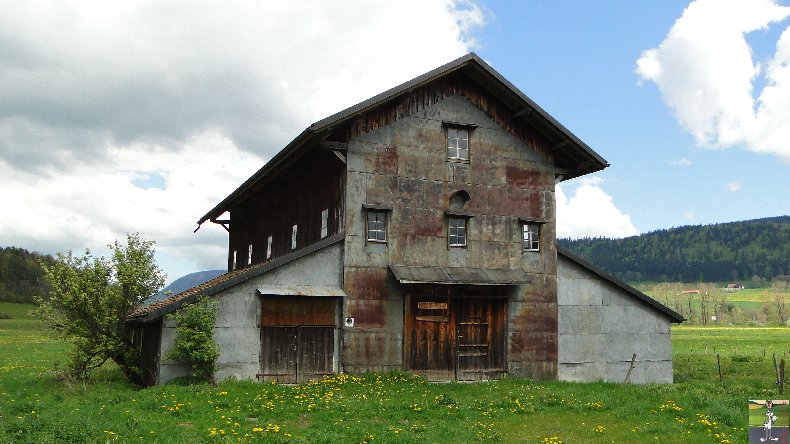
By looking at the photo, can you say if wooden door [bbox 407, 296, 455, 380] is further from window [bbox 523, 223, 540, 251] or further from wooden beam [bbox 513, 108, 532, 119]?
wooden beam [bbox 513, 108, 532, 119]

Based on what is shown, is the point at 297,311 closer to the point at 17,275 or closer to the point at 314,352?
the point at 314,352

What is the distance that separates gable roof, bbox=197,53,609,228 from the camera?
2225cm

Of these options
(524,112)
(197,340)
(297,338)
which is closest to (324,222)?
(297,338)

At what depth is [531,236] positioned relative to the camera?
2584cm

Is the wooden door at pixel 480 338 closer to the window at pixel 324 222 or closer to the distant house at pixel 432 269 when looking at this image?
the distant house at pixel 432 269

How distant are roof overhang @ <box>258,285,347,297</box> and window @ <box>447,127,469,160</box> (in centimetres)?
674

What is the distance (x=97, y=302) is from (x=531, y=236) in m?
15.9

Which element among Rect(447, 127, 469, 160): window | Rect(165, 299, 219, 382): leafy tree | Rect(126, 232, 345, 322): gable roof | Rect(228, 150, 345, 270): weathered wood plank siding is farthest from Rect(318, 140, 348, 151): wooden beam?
Rect(165, 299, 219, 382): leafy tree

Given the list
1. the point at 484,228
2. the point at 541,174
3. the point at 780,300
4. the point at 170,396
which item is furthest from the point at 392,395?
the point at 780,300

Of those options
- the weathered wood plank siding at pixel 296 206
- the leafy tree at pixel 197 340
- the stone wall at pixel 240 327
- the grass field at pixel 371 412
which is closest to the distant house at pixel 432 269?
the stone wall at pixel 240 327

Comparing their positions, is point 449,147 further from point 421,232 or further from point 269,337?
point 269,337

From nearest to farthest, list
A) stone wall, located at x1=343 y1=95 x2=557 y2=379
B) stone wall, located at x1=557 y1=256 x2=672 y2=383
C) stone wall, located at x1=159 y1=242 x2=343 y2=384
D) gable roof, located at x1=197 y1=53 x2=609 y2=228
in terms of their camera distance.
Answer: stone wall, located at x1=159 y1=242 x2=343 y2=384
gable roof, located at x1=197 y1=53 x2=609 y2=228
stone wall, located at x1=343 y1=95 x2=557 y2=379
stone wall, located at x1=557 y1=256 x2=672 y2=383

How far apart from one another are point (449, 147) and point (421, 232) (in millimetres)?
3508

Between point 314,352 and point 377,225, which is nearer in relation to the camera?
point 314,352
